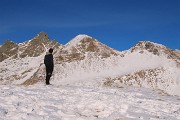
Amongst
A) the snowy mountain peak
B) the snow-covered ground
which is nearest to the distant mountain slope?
the snowy mountain peak

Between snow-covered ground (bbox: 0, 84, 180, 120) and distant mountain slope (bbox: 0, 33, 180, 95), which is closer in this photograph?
snow-covered ground (bbox: 0, 84, 180, 120)

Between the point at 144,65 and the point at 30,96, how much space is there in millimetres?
70248

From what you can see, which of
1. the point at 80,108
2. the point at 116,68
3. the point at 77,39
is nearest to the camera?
the point at 80,108

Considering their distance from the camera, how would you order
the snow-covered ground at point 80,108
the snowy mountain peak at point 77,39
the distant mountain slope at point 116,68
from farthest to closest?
1. the snowy mountain peak at point 77,39
2. the distant mountain slope at point 116,68
3. the snow-covered ground at point 80,108

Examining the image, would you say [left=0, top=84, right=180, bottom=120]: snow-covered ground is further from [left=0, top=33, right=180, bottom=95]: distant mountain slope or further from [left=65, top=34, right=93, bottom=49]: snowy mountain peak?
[left=65, top=34, right=93, bottom=49]: snowy mountain peak

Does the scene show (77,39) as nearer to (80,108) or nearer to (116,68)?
(116,68)

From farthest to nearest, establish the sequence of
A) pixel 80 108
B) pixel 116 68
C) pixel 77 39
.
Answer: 1. pixel 77 39
2. pixel 116 68
3. pixel 80 108

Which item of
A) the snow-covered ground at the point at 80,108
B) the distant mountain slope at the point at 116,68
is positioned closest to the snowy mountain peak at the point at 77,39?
the distant mountain slope at the point at 116,68

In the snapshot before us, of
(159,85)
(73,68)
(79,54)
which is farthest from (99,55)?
(159,85)

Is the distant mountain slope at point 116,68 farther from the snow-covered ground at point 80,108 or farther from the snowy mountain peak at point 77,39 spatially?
the snow-covered ground at point 80,108

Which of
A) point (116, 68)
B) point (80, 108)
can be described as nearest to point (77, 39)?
point (116, 68)

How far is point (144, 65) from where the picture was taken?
85.7 meters

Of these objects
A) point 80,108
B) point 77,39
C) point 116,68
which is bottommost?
point 80,108

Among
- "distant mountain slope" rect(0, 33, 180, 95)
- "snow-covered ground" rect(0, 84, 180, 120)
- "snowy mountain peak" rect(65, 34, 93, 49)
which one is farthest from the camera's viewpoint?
"snowy mountain peak" rect(65, 34, 93, 49)
